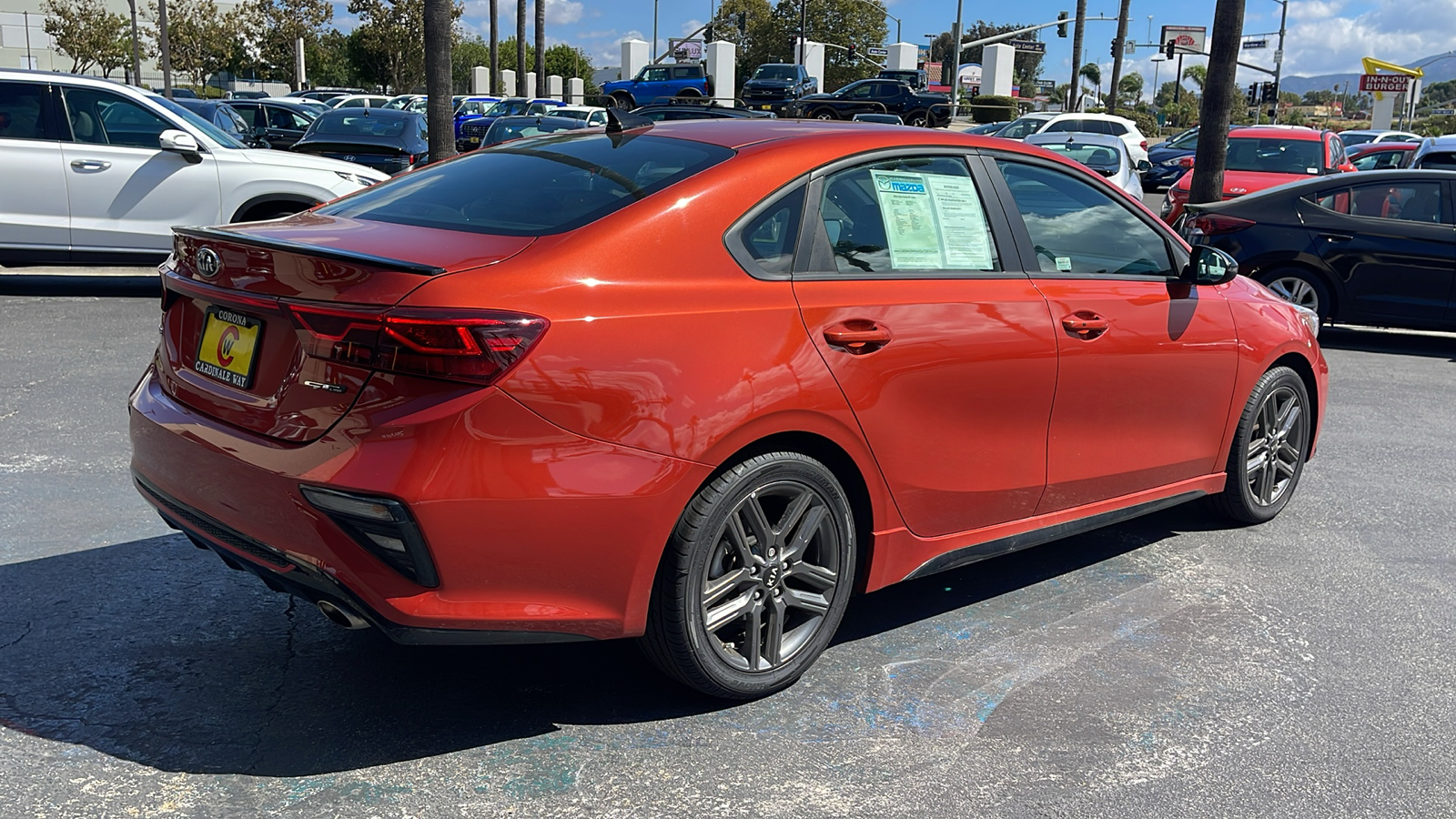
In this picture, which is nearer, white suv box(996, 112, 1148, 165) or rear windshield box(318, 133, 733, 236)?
rear windshield box(318, 133, 733, 236)

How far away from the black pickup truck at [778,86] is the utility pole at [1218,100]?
2656 cm

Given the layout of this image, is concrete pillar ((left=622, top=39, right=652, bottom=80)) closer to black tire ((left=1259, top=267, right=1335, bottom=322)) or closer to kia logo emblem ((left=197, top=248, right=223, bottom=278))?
black tire ((left=1259, top=267, right=1335, bottom=322))

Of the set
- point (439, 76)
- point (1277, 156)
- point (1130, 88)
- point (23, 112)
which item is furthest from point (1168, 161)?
point (1130, 88)

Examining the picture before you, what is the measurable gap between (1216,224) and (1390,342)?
2.02 metres

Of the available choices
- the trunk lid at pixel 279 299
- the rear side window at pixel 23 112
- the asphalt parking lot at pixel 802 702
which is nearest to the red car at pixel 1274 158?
the asphalt parking lot at pixel 802 702

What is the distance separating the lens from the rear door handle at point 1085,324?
4301 millimetres

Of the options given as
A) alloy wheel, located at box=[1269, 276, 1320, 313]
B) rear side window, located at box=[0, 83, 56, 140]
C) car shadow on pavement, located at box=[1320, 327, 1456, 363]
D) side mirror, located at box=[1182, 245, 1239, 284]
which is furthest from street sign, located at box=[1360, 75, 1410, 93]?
side mirror, located at box=[1182, 245, 1239, 284]

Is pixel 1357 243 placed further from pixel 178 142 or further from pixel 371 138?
pixel 371 138

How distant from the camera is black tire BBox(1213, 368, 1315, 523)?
534cm

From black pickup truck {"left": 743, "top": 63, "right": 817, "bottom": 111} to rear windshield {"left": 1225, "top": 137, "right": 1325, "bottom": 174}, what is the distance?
23757mm

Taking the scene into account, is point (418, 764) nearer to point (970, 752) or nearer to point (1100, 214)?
point (970, 752)

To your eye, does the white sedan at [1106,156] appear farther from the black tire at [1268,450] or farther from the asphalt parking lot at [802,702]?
the asphalt parking lot at [802,702]

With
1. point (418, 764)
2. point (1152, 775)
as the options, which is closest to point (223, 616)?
point (418, 764)

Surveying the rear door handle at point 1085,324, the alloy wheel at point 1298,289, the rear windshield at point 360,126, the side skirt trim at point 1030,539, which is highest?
the rear windshield at point 360,126
